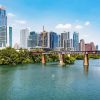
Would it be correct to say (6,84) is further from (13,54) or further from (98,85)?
(13,54)

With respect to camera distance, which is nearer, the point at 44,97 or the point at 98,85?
the point at 44,97

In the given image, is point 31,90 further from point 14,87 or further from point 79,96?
point 79,96

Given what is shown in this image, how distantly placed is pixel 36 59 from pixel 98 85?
357ft

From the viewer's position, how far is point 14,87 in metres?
62.4

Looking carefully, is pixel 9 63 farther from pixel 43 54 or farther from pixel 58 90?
pixel 58 90

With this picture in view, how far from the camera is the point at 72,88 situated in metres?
61.1

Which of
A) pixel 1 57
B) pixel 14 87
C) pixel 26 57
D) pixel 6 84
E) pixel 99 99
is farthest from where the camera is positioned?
pixel 26 57

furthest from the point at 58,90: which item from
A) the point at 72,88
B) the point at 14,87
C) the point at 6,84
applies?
the point at 6,84

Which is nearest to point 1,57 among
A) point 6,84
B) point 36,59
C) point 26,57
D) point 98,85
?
point 26,57

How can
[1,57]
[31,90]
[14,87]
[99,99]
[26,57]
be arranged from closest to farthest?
1. [99,99]
2. [31,90]
3. [14,87]
4. [1,57]
5. [26,57]

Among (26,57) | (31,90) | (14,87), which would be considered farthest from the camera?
(26,57)

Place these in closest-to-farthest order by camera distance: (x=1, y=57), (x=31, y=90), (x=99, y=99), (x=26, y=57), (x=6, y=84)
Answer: (x=99, y=99)
(x=31, y=90)
(x=6, y=84)
(x=1, y=57)
(x=26, y=57)

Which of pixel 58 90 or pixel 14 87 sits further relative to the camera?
pixel 14 87

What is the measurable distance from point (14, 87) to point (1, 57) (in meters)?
81.0
